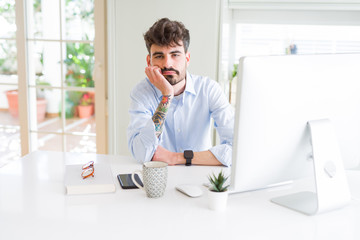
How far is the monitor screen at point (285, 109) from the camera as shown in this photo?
1154mm

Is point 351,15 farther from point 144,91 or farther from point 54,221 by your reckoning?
point 54,221

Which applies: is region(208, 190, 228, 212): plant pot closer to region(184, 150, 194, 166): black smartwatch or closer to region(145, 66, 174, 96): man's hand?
region(184, 150, 194, 166): black smartwatch

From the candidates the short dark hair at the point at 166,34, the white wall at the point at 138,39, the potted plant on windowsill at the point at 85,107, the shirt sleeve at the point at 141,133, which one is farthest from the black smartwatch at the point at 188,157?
the potted plant on windowsill at the point at 85,107

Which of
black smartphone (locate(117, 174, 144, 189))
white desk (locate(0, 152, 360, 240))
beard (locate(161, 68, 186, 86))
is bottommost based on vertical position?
white desk (locate(0, 152, 360, 240))

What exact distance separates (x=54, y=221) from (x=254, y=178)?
58 cm

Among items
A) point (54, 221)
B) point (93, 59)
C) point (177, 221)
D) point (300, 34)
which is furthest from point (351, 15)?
point (54, 221)

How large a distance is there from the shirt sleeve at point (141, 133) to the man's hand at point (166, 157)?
0.02 meters

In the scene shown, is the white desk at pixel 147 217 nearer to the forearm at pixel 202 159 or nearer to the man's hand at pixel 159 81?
the forearm at pixel 202 159

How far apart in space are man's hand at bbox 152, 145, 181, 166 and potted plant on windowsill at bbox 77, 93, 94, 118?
118 inches

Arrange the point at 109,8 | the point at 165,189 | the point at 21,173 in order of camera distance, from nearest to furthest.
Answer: the point at 165,189 → the point at 21,173 → the point at 109,8

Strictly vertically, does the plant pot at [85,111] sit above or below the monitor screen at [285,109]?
below

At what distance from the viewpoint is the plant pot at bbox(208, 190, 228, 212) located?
48.9 inches

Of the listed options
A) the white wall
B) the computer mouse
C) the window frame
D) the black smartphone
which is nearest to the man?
the black smartphone

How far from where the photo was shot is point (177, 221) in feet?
3.84
